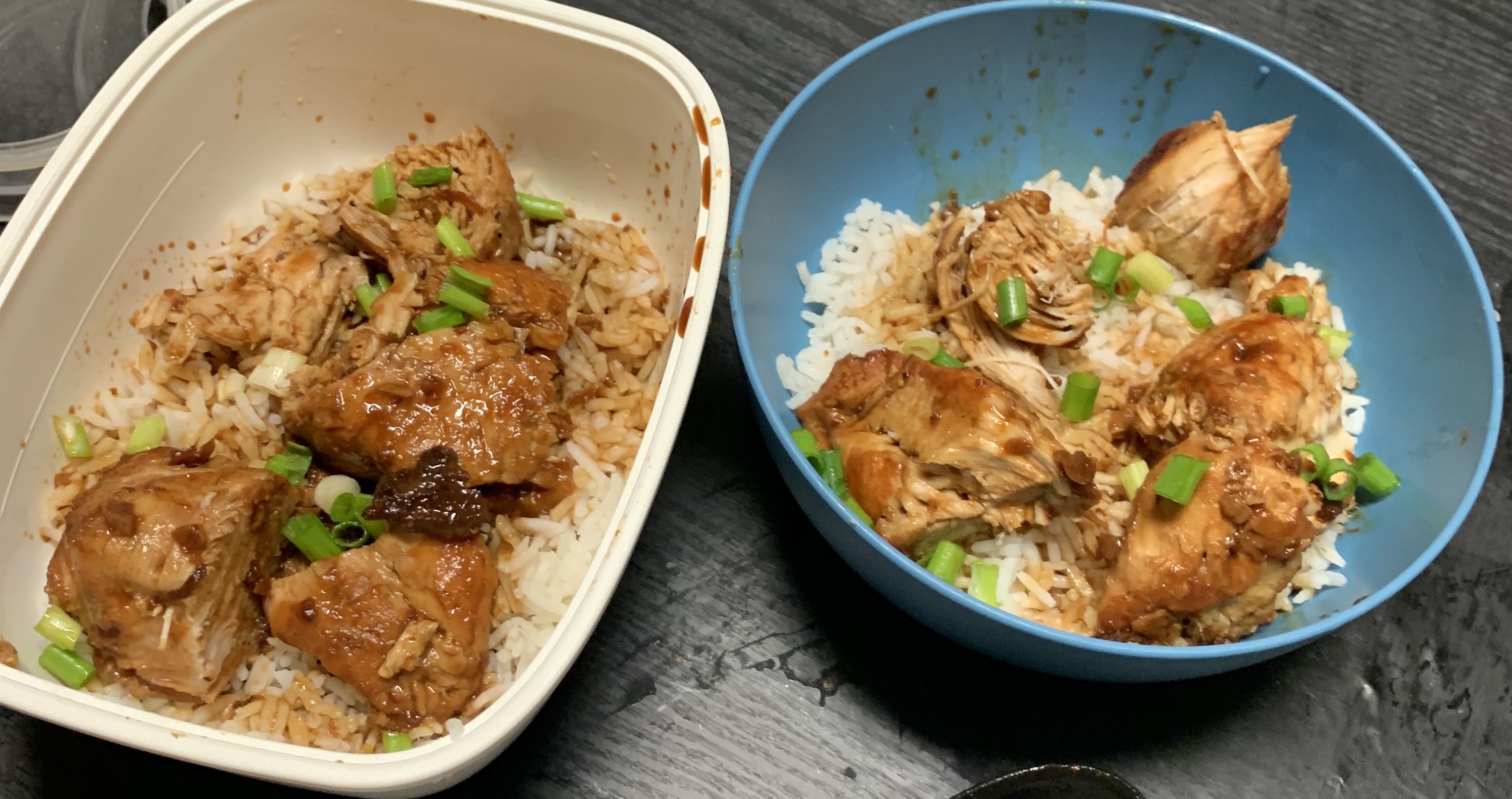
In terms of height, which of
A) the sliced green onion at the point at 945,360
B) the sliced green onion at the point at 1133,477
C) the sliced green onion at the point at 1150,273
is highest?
the sliced green onion at the point at 1150,273

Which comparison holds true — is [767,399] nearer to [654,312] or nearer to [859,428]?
[859,428]

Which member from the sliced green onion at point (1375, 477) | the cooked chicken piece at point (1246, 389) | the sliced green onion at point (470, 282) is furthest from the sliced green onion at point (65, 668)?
the sliced green onion at point (1375, 477)

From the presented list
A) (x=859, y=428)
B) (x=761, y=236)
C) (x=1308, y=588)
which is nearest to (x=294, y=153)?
(x=761, y=236)

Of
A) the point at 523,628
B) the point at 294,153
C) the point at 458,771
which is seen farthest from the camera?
the point at 294,153

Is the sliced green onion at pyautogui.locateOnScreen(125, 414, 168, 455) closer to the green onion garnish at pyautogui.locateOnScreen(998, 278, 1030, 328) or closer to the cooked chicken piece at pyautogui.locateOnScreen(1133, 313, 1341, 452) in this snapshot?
the green onion garnish at pyautogui.locateOnScreen(998, 278, 1030, 328)

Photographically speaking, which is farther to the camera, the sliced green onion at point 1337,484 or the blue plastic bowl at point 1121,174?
the sliced green onion at point 1337,484

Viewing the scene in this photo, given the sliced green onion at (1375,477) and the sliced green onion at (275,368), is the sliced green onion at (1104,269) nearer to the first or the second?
the sliced green onion at (1375,477)

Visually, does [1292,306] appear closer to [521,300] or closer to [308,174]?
[521,300]
